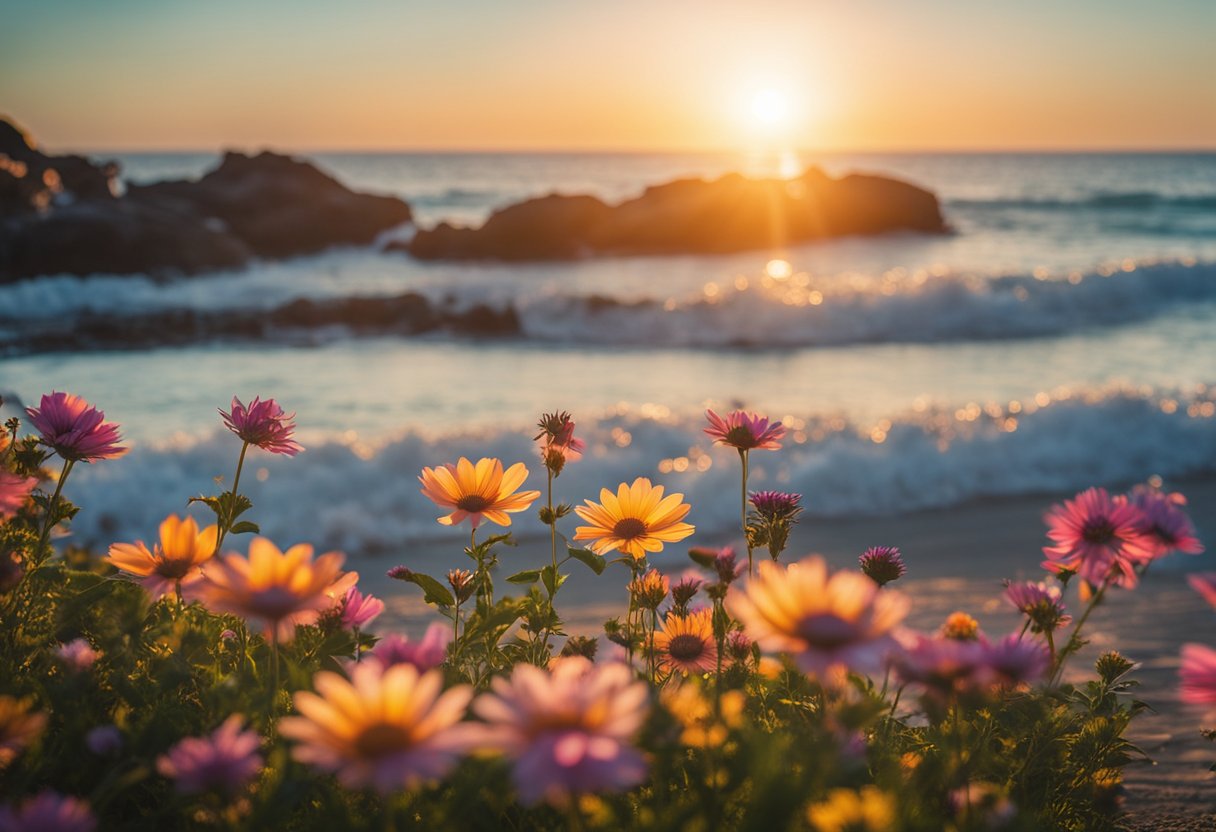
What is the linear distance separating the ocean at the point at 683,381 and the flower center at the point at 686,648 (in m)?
1.74

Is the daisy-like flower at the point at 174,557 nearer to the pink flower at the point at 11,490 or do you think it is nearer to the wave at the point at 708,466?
the pink flower at the point at 11,490

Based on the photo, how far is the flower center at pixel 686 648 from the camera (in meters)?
1.60

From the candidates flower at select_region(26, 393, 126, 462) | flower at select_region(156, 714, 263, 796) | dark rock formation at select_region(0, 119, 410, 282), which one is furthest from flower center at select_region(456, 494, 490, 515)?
dark rock formation at select_region(0, 119, 410, 282)

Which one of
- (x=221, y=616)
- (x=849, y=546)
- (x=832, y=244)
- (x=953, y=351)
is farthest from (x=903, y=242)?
(x=221, y=616)

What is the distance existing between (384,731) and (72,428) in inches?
37.3

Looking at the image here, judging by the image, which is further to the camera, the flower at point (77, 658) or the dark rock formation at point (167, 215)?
the dark rock formation at point (167, 215)

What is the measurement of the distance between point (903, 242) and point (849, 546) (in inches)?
917

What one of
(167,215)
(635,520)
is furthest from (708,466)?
(167,215)

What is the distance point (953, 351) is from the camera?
479 inches

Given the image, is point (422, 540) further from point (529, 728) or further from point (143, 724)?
point (529, 728)

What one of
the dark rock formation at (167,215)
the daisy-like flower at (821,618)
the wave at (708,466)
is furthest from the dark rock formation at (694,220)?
the daisy-like flower at (821,618)

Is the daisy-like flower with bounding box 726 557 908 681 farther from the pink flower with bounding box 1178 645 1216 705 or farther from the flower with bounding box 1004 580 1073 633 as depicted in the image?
the flower with bounding box 1004 580 1073 633

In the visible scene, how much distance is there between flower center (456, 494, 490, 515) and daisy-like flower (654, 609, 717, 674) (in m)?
0.36

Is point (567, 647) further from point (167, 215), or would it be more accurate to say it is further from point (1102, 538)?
point (167, 215)
